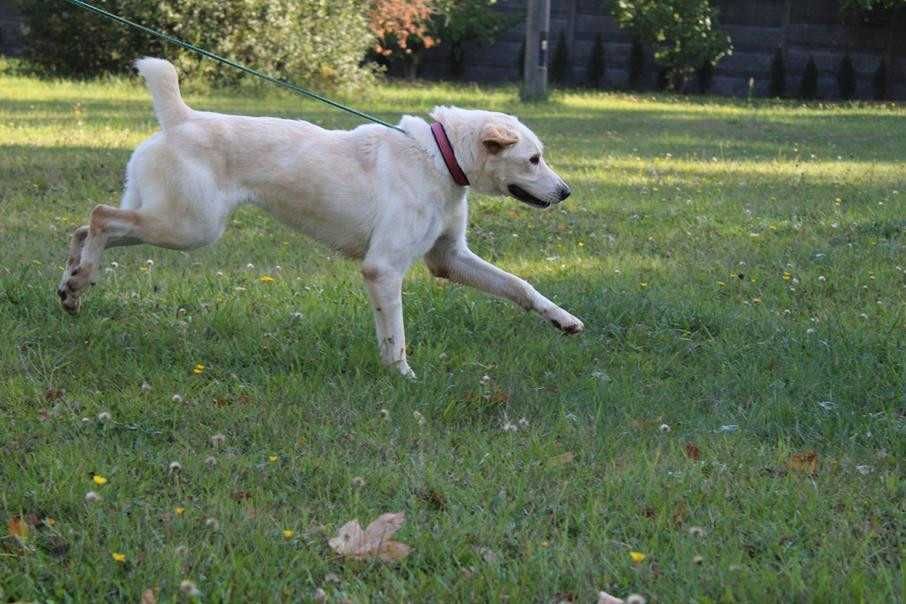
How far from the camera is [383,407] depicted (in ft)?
14.9

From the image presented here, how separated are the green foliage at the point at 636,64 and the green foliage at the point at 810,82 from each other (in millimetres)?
3253

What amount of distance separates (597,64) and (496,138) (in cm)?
2217

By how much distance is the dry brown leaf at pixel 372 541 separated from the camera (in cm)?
324

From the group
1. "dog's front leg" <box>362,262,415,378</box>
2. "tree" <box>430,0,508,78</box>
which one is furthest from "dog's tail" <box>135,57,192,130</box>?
"tree" <box>430,0,508,78</box>

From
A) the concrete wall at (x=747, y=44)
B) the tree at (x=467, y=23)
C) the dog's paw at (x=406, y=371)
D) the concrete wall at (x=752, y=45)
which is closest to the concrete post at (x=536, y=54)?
the tree at (x=467, y=23)

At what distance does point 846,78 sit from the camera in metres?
25.9

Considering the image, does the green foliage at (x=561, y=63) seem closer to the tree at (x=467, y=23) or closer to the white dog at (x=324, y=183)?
the tree at (x=467, y=23)

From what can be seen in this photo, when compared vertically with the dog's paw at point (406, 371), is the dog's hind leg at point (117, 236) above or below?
above

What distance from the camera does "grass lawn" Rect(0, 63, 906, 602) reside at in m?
3.18

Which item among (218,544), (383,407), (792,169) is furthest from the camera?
(792,169)

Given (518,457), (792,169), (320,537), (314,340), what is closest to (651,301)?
(314,340)

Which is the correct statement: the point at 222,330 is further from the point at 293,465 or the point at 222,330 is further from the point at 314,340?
the point at 293,465

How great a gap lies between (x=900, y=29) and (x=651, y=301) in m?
22.0

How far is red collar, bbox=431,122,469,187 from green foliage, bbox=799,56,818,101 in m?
21.8
